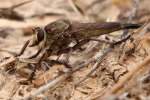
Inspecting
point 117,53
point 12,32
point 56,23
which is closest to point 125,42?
point 117,53

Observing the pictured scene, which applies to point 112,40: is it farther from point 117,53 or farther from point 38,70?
point 38,70

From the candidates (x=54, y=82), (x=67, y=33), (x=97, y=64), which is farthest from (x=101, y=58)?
(x=54, y=82)

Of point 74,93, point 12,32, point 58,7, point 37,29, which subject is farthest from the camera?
point 58,7

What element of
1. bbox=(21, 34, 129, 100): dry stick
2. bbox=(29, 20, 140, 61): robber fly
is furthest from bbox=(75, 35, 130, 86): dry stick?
bbox=(29, 20, 140, 61): robber fly

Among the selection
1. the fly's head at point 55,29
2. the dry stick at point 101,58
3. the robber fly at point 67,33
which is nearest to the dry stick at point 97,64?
the dry stick at point 101,58

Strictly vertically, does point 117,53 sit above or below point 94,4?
below

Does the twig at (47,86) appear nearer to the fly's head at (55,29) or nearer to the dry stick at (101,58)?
the dry stick at (101,58)

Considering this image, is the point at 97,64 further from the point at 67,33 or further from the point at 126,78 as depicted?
the point at 126,78

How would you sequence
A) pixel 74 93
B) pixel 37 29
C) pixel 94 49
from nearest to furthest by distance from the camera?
pixel 74 93, pixel 37 29, pixel 94 49
